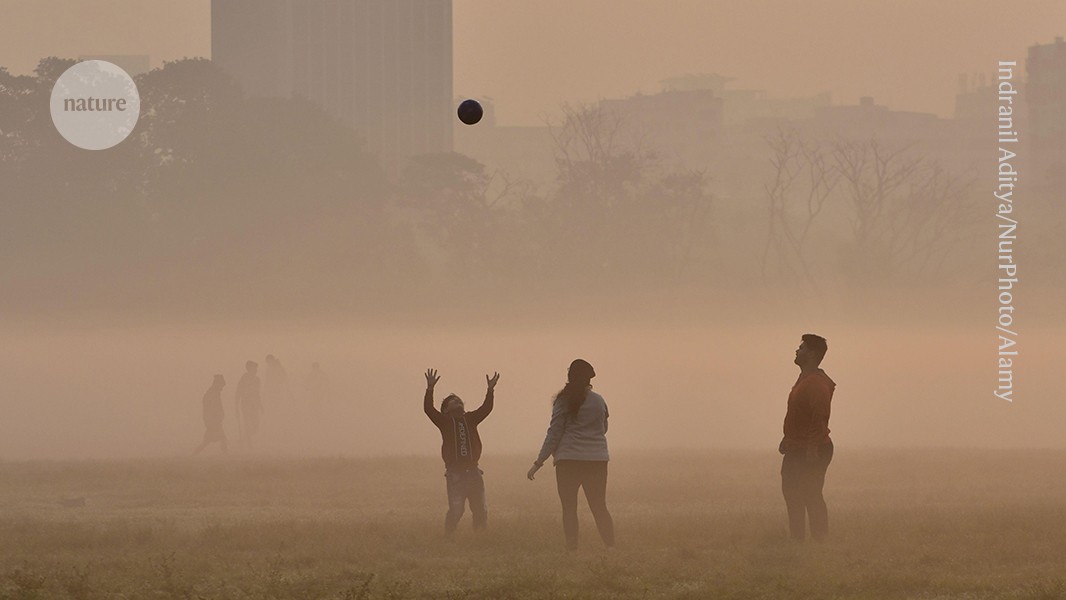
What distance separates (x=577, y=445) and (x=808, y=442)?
2373 millimetres

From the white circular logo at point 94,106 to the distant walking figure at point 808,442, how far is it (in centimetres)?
6676

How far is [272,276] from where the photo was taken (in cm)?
9012

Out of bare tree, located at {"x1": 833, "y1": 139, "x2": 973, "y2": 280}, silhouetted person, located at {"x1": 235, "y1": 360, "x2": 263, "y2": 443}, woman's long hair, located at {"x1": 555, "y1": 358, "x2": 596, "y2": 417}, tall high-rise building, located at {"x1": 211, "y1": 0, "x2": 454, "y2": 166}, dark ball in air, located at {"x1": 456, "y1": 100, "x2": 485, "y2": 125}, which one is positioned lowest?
silhouetted person, located at {"x1": 235, "y1": 360, "x2": 263, "y2": 443}

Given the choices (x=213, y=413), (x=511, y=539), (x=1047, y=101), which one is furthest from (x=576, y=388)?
(x=1047, y=101)

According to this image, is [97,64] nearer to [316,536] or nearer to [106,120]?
[106,120]

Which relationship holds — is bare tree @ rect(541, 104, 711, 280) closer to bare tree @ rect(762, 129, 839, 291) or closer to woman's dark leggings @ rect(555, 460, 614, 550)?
bare tree @ rect(762, 129, 839, 291)

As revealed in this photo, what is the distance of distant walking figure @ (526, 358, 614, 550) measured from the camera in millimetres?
17500

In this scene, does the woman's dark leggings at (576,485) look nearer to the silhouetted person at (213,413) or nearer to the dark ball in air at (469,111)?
the dark ball in air at (469,111)

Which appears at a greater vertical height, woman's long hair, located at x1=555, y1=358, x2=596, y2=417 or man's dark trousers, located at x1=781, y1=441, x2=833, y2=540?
woman's long hair, located at x1=555, y1=358, x2=596, y2=417

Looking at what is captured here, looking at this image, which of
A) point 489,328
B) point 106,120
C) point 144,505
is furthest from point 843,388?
point 144,505

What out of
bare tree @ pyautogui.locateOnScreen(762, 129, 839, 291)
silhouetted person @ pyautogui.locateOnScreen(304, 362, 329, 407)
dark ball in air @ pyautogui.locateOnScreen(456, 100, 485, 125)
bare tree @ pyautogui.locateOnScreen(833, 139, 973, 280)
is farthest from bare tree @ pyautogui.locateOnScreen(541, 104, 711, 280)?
dark ball in air @ pyautogui.locateOnScreen(456, 100, 485, 125)

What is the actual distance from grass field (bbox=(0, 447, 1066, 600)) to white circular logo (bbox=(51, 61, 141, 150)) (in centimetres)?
5616

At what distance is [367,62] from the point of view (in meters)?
184

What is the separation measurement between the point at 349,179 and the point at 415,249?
15.9 ft
